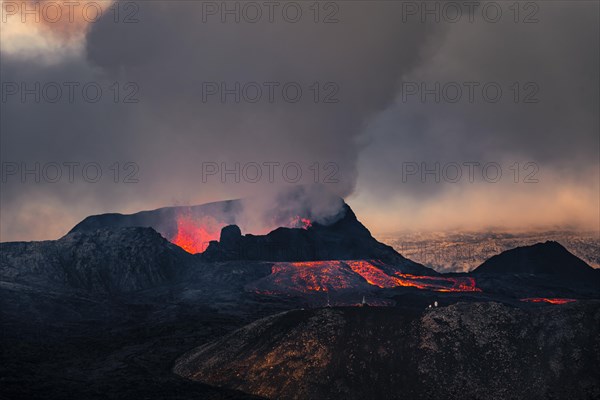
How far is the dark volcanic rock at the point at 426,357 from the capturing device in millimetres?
51031

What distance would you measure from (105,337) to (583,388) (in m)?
87.9

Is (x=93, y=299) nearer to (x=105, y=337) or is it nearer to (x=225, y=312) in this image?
(x=225, y=312)

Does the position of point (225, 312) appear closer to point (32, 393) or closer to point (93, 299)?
point (93, 299)

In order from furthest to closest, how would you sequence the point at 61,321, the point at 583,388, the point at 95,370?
the point at 61,321 < the point at 95,370 < the point at 583,388

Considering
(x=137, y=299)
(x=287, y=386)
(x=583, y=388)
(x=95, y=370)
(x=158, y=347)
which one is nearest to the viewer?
(x=583, y=388)

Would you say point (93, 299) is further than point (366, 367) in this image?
Yes

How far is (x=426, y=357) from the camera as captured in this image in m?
55.5

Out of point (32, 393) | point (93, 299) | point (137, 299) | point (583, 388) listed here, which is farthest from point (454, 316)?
point (137, 299)

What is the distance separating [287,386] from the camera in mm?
55188

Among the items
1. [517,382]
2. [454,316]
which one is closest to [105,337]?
[454,316]

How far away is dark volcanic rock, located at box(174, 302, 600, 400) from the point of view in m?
51.0

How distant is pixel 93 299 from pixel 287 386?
125m

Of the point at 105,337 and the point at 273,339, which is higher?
the point at 273,339

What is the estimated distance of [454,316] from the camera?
60375 millimetres
